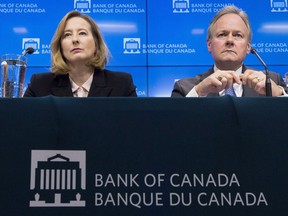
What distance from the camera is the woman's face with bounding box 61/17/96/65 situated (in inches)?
68.6

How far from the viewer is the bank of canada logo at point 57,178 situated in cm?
83

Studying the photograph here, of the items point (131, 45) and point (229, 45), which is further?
point (131, 45)

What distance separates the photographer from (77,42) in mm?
1764

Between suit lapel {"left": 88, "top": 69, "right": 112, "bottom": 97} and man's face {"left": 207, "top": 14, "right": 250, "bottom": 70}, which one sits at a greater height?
man's face {"left": 207, "top": 14, "right": 250, "bottom": 70}

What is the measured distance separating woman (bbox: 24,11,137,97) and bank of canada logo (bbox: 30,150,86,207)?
0.77 meters

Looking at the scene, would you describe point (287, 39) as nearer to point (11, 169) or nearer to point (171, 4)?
point (171, 4)

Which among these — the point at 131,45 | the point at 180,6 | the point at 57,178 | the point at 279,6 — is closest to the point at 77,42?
the point at 57,178

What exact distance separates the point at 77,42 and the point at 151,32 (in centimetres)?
169

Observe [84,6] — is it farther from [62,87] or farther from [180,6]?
[62,87]

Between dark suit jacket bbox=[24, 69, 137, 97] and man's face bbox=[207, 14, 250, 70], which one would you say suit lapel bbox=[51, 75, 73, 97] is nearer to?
dark suit jacket bbox=[24, 69, 137, 97]

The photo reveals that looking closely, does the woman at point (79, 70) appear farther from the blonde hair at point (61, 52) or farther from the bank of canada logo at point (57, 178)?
the bank of canada logo at point (57, 178)

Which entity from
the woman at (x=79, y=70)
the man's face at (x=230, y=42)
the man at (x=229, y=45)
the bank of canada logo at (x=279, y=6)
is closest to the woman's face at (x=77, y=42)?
the woman at (x=79, y=70)

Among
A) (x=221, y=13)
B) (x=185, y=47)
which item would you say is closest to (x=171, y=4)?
(x=185, y=47)

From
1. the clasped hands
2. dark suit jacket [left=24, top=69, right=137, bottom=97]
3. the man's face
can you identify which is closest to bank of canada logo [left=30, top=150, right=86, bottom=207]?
the clasped hands
